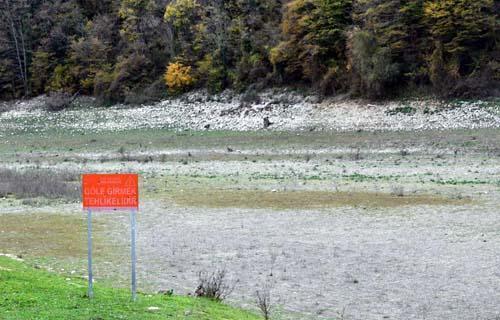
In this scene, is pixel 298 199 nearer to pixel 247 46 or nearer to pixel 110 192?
pixel 110 192

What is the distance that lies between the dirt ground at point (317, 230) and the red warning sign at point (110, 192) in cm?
337

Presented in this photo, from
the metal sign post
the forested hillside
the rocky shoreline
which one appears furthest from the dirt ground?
the forested hillside

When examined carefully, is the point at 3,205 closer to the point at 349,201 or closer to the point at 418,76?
the point at 349,201

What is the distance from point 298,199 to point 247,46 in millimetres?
45554

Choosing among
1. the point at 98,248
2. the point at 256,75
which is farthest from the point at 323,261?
the point at 256,75

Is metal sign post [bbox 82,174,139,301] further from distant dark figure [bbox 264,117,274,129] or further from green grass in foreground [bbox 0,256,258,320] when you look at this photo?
distant dark figure [bbox 264,117,274,129]

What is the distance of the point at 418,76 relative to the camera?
2034 inches

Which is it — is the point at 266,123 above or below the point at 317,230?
above

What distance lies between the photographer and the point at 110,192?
8.53 m

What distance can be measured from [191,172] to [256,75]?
3093cm

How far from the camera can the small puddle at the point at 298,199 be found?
21.7 metres

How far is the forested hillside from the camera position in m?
51.3

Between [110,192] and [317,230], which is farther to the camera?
[317,230]

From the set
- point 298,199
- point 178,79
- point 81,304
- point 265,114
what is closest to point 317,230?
point 298,199
